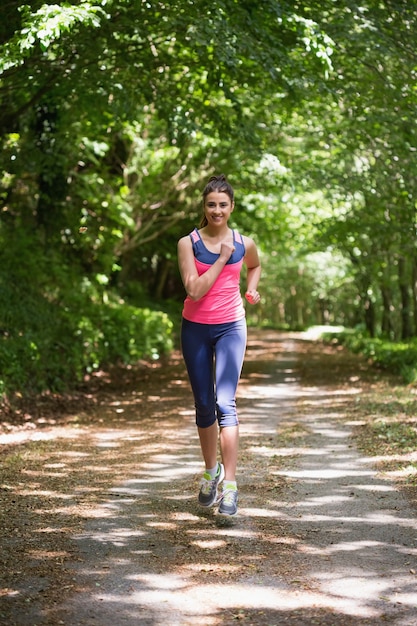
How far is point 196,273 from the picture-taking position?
16.8ft

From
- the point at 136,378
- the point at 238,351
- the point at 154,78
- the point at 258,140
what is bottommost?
the point at 136,378

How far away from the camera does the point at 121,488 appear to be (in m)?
6.33

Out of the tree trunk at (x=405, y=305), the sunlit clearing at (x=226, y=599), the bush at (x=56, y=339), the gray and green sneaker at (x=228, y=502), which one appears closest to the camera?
the sunlit clearing at (x=226, y=599)

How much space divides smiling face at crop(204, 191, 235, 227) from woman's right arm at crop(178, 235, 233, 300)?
8.7 inches

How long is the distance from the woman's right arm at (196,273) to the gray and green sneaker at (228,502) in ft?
4.30

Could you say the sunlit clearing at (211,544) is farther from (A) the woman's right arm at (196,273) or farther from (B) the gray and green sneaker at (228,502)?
(A) the woman's right arm at (196,273)

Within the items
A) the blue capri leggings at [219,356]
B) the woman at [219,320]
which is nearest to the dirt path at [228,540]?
the woman at [219,320]

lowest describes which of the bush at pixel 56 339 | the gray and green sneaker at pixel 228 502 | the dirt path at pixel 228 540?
the dirt path at pixel 228 540

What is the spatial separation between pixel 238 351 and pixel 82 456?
10.6 feet

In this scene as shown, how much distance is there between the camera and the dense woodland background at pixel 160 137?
9.51 meters

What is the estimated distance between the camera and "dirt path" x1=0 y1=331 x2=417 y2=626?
362 centimetres

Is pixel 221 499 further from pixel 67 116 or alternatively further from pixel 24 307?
pixel 67 116

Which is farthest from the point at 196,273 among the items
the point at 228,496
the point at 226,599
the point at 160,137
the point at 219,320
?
the point at 160,137

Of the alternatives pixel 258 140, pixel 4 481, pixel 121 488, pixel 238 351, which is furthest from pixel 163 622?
pixel 258 140
